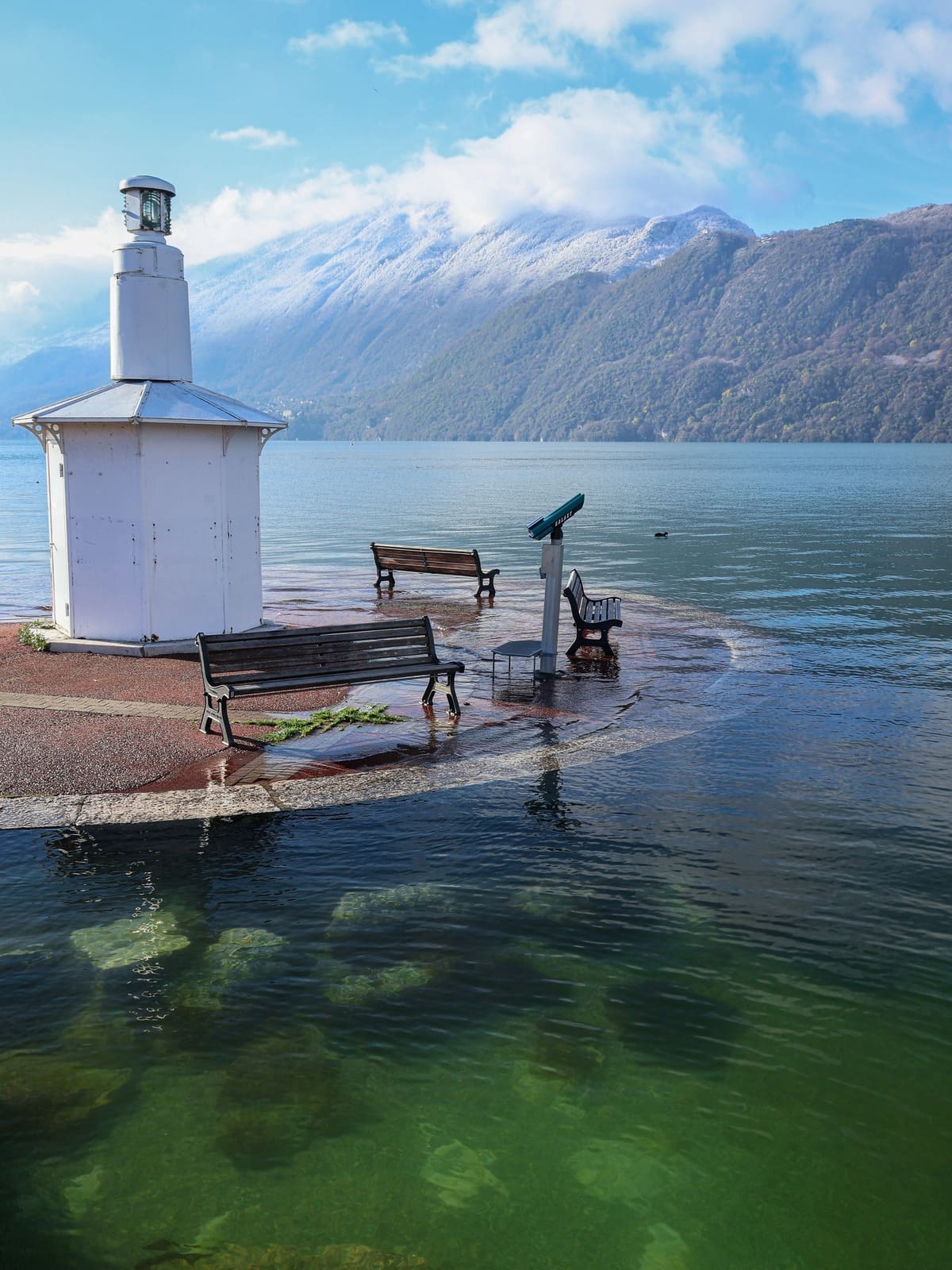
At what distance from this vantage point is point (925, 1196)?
4746mm

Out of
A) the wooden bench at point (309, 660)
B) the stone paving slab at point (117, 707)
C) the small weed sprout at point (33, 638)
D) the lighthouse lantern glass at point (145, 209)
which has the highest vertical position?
the lighthouse lantern glass at point (145, 209)

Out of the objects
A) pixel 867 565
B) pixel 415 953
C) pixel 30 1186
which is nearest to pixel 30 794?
pixel 415 953

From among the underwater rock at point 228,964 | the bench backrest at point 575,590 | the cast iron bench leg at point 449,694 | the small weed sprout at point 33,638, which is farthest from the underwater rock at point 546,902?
the small weed sprout at point 33,638

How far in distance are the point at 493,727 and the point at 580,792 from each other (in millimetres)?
2026

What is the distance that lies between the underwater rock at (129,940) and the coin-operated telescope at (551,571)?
7.01m

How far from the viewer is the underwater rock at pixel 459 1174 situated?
4.77 m

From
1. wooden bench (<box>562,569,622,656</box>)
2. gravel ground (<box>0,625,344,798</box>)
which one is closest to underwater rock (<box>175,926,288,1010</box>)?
gravel ground (<box>0,625,344,798</box>)

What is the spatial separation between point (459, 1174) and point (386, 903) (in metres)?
2.52

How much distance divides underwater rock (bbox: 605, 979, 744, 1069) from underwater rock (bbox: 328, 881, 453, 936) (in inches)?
58.3

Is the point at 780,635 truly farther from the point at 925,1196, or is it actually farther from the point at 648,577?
the point at 925,1196

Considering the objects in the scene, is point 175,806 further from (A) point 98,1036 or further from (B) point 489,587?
(B) point 489,587

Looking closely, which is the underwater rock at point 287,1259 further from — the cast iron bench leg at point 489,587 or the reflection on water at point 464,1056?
the cast iron bench leg at point 489,587

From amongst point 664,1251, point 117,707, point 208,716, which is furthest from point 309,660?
point 664,1251

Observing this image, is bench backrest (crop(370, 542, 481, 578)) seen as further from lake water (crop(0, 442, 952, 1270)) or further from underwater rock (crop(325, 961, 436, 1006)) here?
underwater rock (crop(325, 961, 436, 1006))
